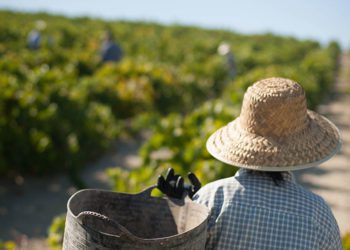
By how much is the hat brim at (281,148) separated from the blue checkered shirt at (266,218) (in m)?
0.11

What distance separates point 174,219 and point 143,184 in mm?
3419

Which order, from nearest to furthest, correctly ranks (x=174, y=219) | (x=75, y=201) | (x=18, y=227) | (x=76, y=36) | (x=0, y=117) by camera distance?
(x=75, y=201)
(x=174, y=219)
(x=18, y=227)
(x=0, y=117)
(x=76, y=36)

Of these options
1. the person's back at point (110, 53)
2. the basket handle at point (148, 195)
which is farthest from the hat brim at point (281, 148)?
the person's back at point (110, 53)

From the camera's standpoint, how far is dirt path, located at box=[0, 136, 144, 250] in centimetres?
619

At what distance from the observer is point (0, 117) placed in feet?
23.9

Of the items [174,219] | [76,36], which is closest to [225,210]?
[174,219]

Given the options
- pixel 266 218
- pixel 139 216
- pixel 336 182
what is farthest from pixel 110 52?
pixel 266 218

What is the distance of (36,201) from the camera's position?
7191 mm

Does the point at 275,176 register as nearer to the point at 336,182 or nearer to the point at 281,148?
the point at 281,148

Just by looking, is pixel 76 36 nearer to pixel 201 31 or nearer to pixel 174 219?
pixel 201 31

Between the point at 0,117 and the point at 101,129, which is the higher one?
the point at 0,117

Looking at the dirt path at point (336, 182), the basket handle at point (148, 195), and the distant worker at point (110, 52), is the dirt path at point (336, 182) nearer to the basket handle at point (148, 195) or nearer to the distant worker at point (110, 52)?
the basket handle at point (148, 195)

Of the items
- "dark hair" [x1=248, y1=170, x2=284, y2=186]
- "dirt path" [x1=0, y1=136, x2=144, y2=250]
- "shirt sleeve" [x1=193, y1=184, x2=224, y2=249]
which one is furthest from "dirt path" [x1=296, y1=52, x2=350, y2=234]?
"shirt sleeve" [x1=193, y1=184, x2=224, y2=249]

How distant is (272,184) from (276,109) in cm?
34
